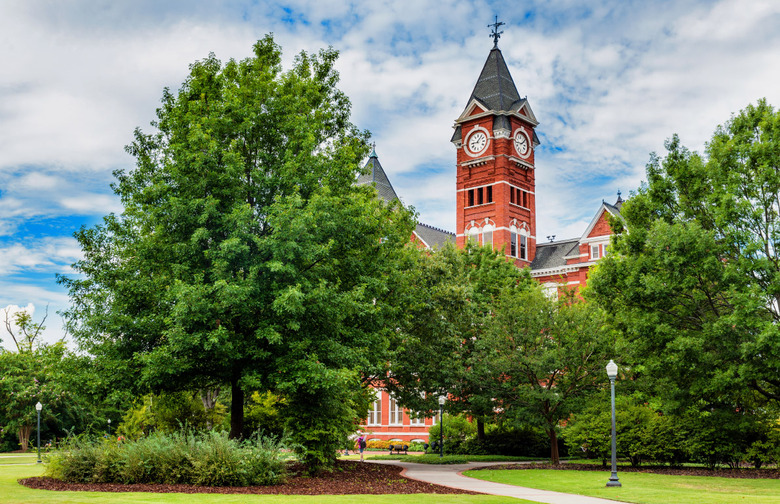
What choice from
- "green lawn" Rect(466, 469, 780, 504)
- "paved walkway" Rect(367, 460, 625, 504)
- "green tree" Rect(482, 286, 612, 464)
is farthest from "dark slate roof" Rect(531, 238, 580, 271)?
"paved walkway" Rect(367, 460, 625, 504)

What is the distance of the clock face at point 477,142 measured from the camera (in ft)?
225

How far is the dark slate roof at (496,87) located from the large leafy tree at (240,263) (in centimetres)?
4642

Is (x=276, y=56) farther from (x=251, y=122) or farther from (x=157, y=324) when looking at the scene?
(x=157, y=324)

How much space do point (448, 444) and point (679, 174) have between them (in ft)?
76.7

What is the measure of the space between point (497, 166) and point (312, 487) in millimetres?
53157

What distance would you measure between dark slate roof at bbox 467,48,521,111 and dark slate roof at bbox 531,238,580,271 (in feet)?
46.4

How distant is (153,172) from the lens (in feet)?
78.4

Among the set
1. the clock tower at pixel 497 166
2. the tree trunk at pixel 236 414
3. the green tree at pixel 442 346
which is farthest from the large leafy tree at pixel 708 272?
the clock tower at pixel 497 166

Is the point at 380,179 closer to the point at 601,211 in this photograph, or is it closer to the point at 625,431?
the point at 601,211

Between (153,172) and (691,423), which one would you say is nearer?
(153,172)

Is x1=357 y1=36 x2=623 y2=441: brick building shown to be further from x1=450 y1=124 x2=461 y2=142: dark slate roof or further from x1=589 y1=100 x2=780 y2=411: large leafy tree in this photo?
x1=589 y1=100 x2=780 y2=411: large leafy tree

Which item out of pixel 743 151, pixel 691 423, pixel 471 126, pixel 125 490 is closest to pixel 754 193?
pixel 743 151

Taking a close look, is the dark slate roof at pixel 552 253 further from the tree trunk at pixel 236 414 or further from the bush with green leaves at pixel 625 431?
the tree trunk at pixel 236 414

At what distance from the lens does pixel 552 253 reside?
6675 centimetres
